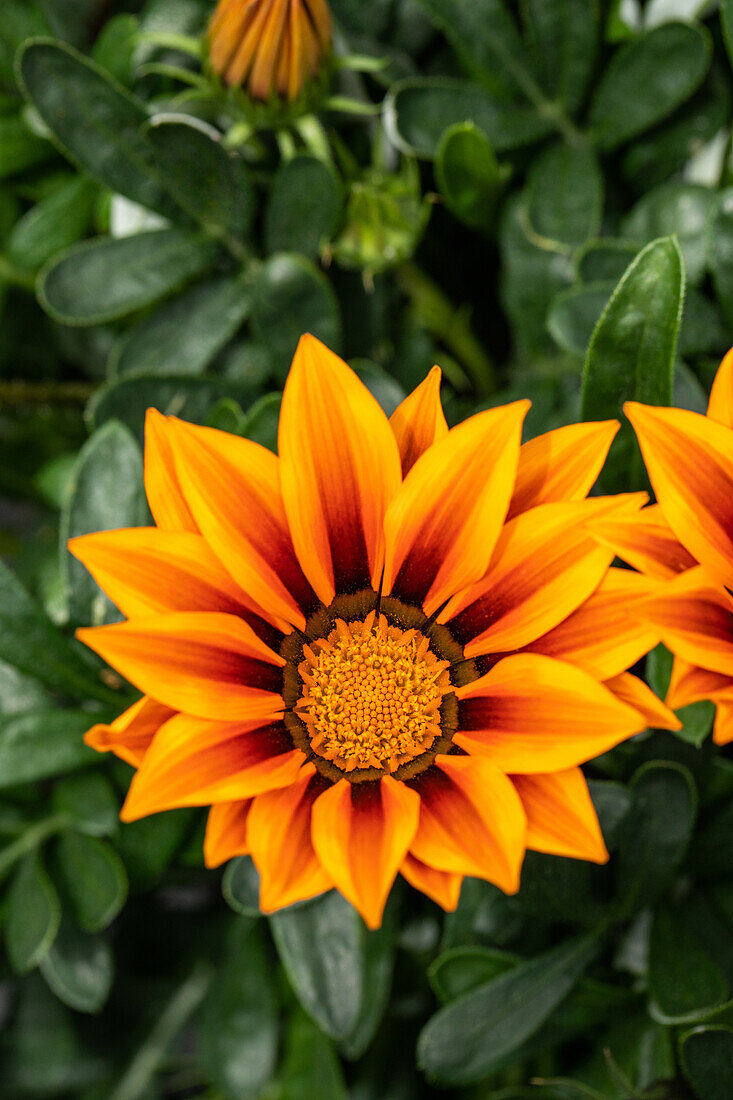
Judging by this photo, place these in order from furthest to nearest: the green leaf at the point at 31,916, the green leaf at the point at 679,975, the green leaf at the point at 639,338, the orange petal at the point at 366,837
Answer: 1. the green leaf at the point at 31,916
2. the green leaf at the point at 679,975
3. the green leaf at the point at 639,338
4. the orange petal at the point at 366,837

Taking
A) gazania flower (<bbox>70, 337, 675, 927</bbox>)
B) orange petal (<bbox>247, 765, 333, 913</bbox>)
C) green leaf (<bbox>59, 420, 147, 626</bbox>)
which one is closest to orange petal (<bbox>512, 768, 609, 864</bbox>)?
Answer: gazania flower (<bbox>70, 337, 675, 927</bbox>)

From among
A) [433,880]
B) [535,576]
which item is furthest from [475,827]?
[535,576]

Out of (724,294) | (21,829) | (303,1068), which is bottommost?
(303,1068)

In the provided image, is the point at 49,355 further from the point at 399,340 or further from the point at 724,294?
the point at 724,294

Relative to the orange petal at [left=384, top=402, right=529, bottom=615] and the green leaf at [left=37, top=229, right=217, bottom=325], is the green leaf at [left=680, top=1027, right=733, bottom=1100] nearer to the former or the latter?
the orange petal at [left=384, top=402, right=529, bottom=615]

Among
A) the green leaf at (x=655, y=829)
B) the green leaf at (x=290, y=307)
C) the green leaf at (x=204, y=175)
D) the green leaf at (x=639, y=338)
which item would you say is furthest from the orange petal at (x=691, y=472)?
the green leaf at (x=204, y=175)

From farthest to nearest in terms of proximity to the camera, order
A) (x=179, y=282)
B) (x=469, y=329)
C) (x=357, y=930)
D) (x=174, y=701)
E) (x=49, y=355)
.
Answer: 1. (x=49, y=355)
2. (x=469, y=329)
3. (x=179, y=282)
4. (x=357, y=930)
5. (x=174, y=701)

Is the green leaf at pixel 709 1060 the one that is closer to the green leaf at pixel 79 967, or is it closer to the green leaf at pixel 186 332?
the green leaf at pixel 79 967

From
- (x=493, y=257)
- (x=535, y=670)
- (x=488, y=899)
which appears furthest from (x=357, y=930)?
(x=493, y=257)
